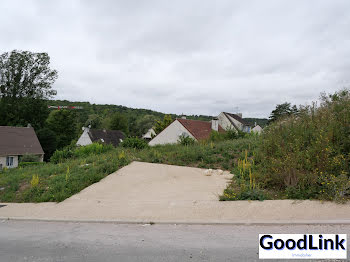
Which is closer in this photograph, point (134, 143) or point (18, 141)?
point (134, 143)

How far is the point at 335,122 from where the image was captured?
277 inches

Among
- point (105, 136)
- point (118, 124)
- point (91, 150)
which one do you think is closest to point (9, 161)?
→ point (105, 136)

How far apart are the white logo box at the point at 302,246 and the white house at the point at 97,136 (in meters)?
41.8

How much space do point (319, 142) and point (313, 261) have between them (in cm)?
350

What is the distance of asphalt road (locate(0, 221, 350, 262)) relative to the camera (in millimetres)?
3929

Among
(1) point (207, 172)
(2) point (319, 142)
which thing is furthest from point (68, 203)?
(2) point (319, 142)

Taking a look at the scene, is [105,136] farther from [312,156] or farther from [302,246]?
[302,246]

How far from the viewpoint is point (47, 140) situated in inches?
1524

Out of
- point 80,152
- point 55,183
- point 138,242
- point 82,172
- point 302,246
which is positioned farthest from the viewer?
point 80,152

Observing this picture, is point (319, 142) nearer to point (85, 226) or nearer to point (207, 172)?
point (207, 172)

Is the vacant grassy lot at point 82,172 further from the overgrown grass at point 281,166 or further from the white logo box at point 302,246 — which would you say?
the white logo box at point 302,246

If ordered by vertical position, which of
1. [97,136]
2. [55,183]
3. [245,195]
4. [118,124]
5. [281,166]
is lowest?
[55,183]

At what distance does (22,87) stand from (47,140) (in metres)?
8.50

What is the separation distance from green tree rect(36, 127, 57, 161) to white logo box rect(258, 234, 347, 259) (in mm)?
40135
